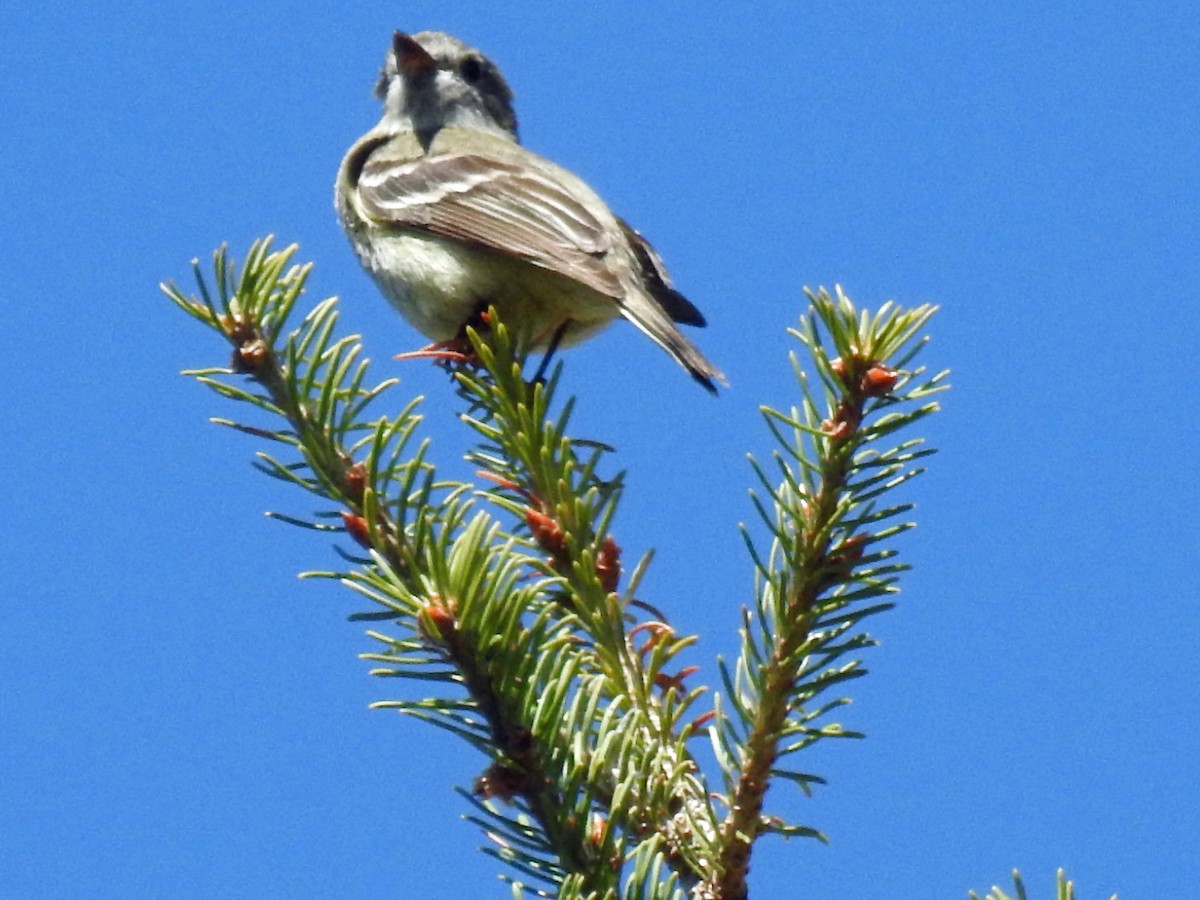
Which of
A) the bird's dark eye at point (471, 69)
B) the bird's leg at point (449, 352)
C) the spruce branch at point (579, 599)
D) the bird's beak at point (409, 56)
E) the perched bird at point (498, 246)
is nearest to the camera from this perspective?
the spruce branch at point (579, 599)

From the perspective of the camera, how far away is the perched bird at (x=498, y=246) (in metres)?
4.34

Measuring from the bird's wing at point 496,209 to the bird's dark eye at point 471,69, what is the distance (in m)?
1.40

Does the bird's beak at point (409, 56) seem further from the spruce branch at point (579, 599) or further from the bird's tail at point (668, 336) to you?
the spruce branch at point (579, 599)

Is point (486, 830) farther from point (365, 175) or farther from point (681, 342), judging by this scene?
point (365, 175)

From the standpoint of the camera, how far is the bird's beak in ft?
20.8

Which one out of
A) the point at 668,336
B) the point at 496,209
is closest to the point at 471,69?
the point at 496,209

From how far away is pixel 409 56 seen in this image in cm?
644

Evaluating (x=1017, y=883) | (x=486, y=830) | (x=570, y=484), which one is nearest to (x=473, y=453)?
(x=570, y=484)

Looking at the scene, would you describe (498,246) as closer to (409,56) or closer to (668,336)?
(668,336)

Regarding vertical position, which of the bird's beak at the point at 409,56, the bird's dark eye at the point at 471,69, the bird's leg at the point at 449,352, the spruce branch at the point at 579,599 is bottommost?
the spruce branch at the point at 579,599

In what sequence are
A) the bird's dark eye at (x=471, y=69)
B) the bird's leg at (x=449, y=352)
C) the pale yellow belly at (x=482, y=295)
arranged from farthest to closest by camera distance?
the bird's dark eye at (x=471, y=69)
the pale yellow belly at (x=482, y=295)
the bird's leg at (x=449, y=352)

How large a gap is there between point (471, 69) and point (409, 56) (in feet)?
1.59

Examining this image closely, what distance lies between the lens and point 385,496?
2125mm

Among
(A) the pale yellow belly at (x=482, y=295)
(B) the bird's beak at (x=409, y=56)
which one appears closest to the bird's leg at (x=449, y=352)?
(A) the pale yellow belly at (x=482, y=295)
